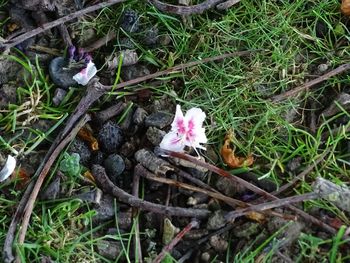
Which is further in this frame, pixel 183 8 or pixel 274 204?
pixel 183 8

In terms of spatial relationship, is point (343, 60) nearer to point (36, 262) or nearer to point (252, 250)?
point (252, 250)

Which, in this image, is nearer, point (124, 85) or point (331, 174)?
point (331, 174)

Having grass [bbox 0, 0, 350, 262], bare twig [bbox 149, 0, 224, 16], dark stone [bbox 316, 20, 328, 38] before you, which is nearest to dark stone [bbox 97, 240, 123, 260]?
grass [bbox 0, 0, 350, 262]

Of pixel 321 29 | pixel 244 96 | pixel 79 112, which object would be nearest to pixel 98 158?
pixel 79 112

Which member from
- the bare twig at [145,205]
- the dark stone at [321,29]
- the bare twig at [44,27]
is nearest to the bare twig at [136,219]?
the bare twig at [145,205]

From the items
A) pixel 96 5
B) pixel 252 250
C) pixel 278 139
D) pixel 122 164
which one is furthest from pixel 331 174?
pixel 96 5

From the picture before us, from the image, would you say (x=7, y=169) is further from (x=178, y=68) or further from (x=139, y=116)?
(x=178, y=68)
